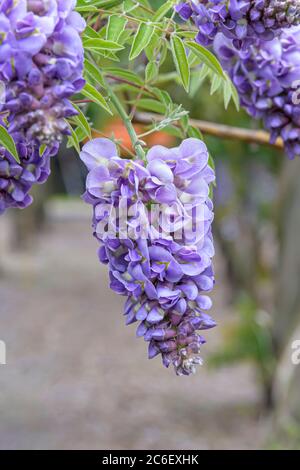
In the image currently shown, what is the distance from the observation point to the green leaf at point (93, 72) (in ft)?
2.57

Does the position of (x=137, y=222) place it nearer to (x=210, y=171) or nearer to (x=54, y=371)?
(x=210, y=171)

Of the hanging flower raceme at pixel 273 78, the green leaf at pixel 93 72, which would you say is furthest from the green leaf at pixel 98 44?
the hanging flower raceme at pixel 273 78

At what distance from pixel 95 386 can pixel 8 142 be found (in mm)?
6694

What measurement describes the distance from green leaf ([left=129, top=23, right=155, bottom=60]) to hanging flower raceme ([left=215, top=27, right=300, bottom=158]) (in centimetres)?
14

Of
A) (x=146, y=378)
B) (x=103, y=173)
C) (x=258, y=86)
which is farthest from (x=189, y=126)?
(x=146, y=378)

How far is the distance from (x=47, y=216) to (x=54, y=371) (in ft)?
27.8

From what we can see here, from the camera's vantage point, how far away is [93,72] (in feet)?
2.59

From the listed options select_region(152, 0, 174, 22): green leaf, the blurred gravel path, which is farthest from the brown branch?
the blurred gravel path

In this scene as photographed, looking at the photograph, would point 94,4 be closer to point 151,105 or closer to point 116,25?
point 116,25

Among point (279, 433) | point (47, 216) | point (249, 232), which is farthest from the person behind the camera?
point (47, 216)

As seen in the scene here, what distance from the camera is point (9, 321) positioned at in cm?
895

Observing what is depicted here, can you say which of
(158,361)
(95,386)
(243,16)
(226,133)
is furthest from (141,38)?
(158,361)

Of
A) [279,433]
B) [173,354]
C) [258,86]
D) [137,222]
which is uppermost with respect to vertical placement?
[258,86]

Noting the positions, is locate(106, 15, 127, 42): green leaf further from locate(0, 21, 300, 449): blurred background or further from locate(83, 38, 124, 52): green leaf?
locate(0, 21, 300, 449): blurred background
